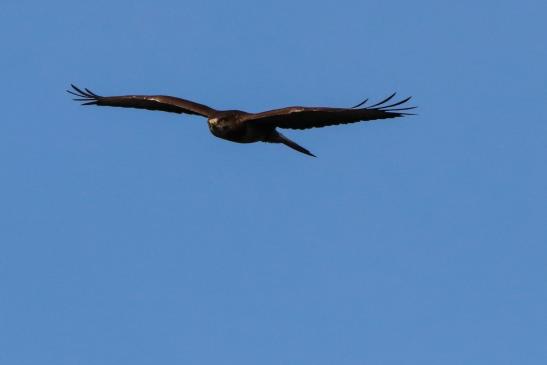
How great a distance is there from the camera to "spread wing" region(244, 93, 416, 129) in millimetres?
19359

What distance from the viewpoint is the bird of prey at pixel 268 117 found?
63.9ft

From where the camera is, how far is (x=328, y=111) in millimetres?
19547

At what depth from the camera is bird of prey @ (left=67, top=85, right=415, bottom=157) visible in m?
19.5

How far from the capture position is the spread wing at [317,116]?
19.4 m


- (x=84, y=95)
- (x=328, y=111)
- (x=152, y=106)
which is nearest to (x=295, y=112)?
(x=328, y=111)

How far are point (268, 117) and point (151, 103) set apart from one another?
287cm

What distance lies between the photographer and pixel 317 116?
65.1 ft

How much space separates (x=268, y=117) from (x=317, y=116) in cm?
69

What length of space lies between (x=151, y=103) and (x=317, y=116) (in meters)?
3.42

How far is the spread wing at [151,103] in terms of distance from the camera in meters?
21.4

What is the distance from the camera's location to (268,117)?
19953 mm

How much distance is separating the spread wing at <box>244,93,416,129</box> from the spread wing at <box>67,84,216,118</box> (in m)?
1.08

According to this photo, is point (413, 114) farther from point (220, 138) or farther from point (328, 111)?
point (220, 138)

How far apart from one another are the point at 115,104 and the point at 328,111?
4708 millimetres
